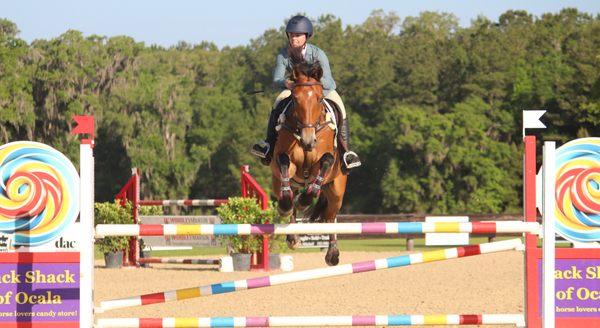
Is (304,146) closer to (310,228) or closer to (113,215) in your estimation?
(310,228)

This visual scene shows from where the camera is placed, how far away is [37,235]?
6719mm

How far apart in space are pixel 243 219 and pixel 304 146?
9875 millimetres

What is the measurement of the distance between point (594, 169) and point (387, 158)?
183 feet

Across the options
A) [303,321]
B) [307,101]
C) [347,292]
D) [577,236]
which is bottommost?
[347,292]

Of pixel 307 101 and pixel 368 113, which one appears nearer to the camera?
pixel 307 101

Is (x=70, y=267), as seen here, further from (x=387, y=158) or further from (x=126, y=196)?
(x=387, y=158)

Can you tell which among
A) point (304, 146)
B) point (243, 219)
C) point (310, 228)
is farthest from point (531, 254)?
point (243, 219)

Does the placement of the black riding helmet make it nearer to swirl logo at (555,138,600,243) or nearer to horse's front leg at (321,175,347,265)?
horse's front leg at (321,175,347,265)

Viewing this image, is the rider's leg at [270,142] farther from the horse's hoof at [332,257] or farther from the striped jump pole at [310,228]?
the striped jump pole at [310,228]

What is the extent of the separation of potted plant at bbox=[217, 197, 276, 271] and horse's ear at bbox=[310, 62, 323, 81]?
9331 mm

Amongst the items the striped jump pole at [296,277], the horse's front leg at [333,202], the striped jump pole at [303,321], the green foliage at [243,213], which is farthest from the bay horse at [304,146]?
the green foliage at [243,213]

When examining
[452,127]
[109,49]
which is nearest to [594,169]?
[452,127]

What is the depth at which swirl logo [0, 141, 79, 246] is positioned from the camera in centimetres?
670

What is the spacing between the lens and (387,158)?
62656 millimetres
